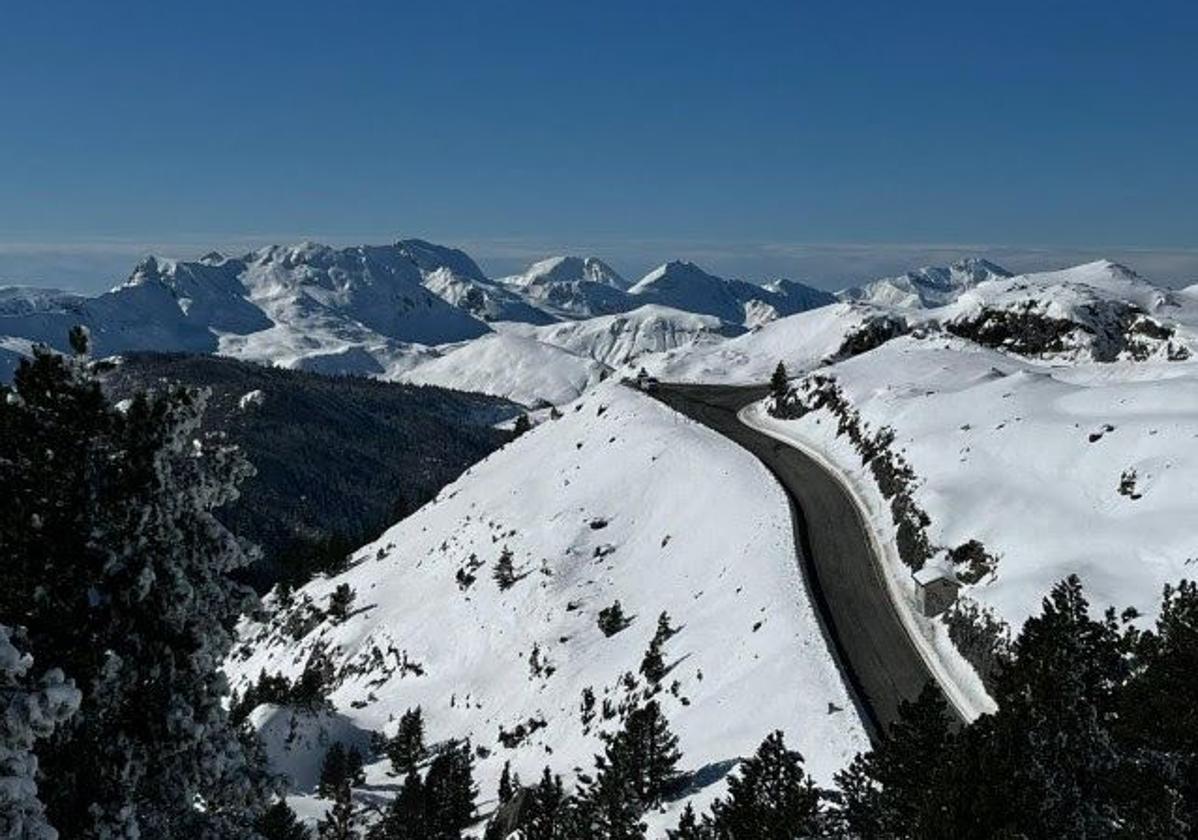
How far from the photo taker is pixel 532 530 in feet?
278

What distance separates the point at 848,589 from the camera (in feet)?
169

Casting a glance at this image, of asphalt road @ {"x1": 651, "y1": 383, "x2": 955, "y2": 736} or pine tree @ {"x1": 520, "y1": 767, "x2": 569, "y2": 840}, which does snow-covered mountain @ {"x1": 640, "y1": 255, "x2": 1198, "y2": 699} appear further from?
pine tree @ {"x1": 520, "y1": 767, "x2": 569, "y2": 840}

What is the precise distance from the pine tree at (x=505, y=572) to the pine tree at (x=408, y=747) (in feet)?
55.7

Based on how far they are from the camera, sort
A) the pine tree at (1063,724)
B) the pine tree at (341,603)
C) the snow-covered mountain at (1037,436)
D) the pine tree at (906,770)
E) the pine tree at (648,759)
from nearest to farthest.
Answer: the pine tree at (1063,724)
the pine tree at (906,770)
the pine tree at (648,759)
the snow-covered mountain at (1037,436)
the pine tree at (341,603)

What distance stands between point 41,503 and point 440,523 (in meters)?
90.8

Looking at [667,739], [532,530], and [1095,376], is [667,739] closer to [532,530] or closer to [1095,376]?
[532,530]

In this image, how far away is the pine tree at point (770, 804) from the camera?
2423 cm

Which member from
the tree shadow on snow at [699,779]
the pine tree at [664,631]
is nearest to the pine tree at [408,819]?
the tree shadow on snow at [699,779]

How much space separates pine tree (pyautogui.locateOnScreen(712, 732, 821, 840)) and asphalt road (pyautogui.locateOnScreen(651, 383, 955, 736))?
9756 mm

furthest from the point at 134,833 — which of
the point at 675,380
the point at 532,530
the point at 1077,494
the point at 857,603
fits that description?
the point at 675,380

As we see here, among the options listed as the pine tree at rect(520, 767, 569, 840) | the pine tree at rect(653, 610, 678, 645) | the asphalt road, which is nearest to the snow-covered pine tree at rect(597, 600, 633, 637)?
the pine tree at rect(653, 610, 678, 645)

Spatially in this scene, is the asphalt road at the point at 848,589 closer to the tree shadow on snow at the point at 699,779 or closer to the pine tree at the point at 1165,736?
the tree shadow on snow at the point at 699,779

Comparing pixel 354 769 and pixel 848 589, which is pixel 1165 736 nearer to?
pixel 848 589

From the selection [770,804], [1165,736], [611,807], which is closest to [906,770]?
[770,804]
